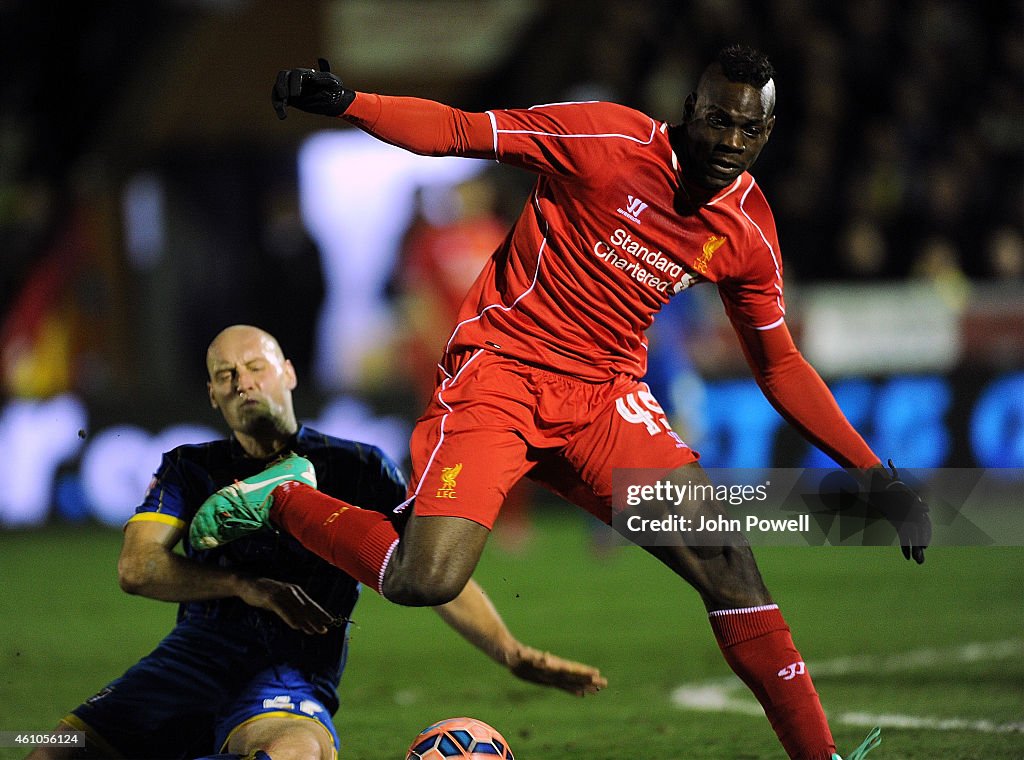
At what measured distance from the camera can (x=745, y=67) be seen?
4.01 meters

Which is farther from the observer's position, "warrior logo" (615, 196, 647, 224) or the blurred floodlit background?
the blurred floodlit background

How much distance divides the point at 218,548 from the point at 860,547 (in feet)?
22.9

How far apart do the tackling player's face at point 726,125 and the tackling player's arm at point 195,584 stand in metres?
1.66

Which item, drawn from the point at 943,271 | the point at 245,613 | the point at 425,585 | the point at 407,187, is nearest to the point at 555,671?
the point at 425,585

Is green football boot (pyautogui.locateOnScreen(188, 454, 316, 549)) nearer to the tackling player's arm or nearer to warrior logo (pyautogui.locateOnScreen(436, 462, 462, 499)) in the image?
the tackling player's arm

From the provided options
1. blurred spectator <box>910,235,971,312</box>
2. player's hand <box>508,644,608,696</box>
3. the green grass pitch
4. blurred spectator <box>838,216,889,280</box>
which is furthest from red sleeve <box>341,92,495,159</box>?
blurred spectator <box>838,216,889,280</box>

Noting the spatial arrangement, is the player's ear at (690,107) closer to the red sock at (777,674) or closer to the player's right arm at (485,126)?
the player's right arm at (485,126)

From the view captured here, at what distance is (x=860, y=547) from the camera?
10.3 metres

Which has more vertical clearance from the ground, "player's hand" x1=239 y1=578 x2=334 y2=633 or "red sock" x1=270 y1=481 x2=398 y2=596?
"red sock" x1=270 y1=481 x2=398 y2=596

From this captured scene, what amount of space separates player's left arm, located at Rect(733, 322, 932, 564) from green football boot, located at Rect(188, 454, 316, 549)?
153 centimetres

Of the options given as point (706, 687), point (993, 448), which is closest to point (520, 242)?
point (706, 687)

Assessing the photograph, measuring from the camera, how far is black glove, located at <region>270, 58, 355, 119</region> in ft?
12.3

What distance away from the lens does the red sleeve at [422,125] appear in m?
3.90

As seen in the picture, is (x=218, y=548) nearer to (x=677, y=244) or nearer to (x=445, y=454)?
(x=445, y=454)
